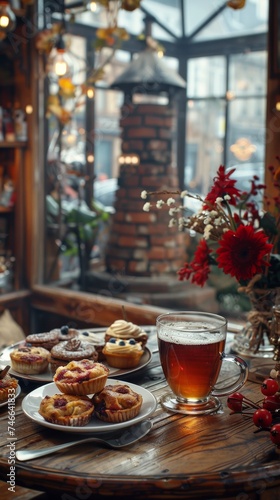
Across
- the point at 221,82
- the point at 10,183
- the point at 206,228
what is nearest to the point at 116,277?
the point at 10,183

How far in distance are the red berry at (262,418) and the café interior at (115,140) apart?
2.31 meters

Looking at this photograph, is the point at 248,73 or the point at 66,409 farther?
the point at 248,73

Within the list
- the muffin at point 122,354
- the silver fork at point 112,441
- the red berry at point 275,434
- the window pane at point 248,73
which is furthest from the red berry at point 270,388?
the window pane at point 248,73

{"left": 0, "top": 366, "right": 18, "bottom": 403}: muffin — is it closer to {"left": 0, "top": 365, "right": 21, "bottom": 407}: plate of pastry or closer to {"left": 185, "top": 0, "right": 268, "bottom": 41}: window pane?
{"left": 0, "top": 365, "right": 21, "bottom": 407}: plate of pastry

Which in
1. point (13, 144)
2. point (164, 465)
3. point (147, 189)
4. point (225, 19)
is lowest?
point (164, 465)

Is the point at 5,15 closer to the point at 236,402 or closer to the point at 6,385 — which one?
the point at 6,385

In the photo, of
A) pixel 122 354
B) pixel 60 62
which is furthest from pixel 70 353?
pixel 60 62

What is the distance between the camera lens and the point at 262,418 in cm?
129

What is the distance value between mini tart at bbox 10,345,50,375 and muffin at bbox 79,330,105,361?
15cm

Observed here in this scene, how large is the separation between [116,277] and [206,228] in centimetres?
220

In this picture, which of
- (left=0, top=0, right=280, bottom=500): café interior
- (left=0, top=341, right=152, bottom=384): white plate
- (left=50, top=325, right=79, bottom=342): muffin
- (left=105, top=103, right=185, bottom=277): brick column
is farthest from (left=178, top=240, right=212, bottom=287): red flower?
(left=105, top=103, right=185, bottom=277): brick column

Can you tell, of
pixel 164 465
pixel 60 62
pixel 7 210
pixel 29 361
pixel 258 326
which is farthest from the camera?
pixel 7 210

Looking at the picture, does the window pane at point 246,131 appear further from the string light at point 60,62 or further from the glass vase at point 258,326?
the glass vase at point 258,326

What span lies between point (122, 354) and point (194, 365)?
286mm
